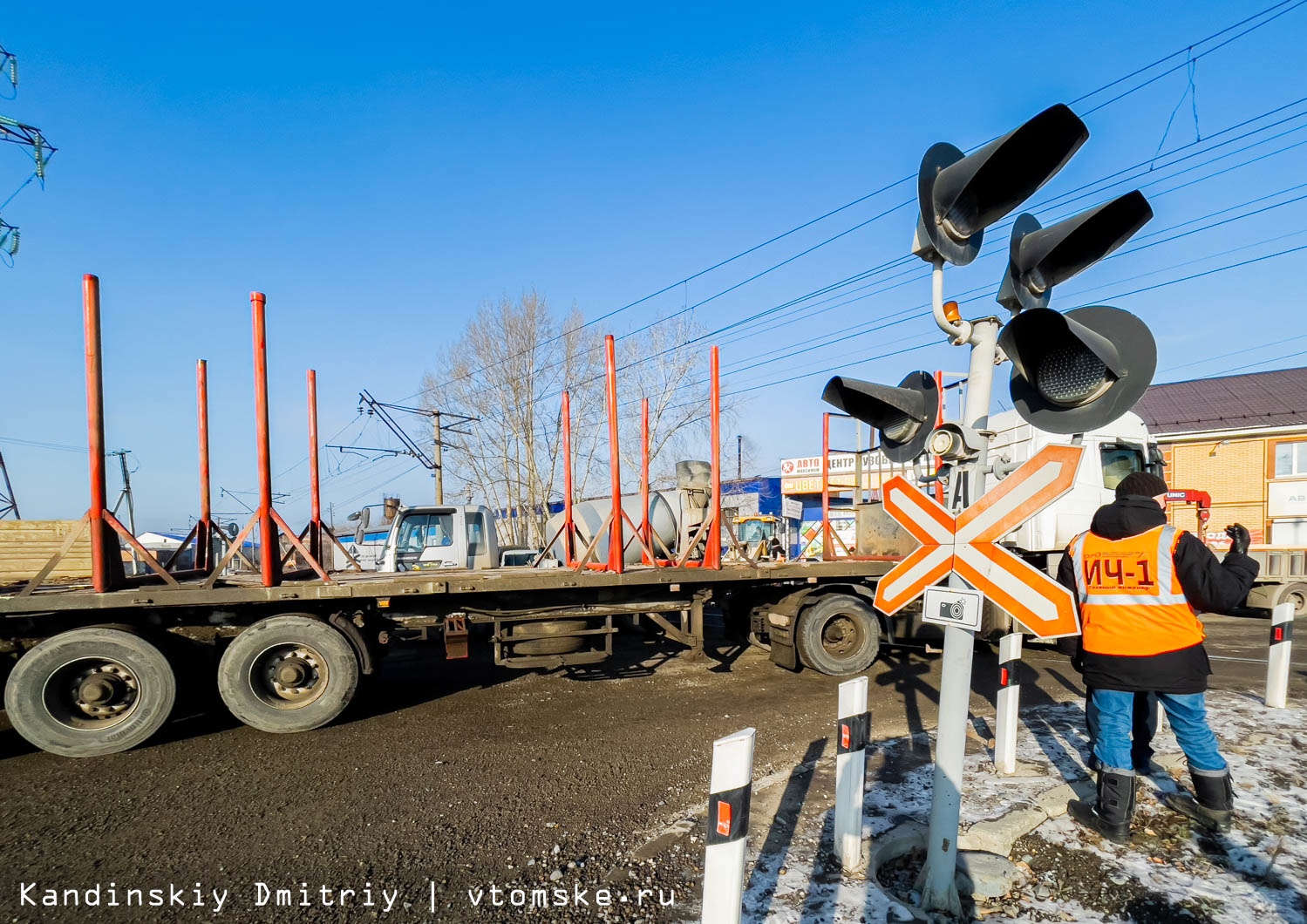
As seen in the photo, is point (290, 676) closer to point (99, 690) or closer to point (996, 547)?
point (99, 690)

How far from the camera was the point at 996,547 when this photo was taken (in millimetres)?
2924

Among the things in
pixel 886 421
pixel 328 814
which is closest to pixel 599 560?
pixel 328 814

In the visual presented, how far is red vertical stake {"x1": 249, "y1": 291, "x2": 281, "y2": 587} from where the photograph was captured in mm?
5859

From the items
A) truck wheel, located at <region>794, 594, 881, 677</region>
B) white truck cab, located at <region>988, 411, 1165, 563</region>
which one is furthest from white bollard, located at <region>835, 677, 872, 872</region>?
white truck cab, located at <region>988, 411, 1165, 563</region>

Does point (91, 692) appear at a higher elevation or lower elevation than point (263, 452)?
lower

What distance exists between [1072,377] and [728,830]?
2321mm

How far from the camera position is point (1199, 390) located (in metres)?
27.3

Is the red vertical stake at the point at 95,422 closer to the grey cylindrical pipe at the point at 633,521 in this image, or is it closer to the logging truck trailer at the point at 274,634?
the logging truck trailer at the point at 274,634

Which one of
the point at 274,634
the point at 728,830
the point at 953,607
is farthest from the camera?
the point at 274,634

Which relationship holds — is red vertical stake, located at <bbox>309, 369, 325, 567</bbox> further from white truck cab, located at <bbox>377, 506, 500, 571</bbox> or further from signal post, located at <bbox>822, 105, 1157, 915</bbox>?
signal post, located at <bbox>822, 105, 1157, 915</bbox>

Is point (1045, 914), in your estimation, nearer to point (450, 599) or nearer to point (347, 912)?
point (347, 912)

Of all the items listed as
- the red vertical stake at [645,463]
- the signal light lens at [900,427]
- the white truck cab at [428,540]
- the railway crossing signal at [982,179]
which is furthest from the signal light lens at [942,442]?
the white truck cab at [428,540]

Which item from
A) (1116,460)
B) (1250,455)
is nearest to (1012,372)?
(1116,460)

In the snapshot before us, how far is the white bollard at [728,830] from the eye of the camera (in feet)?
7.42
